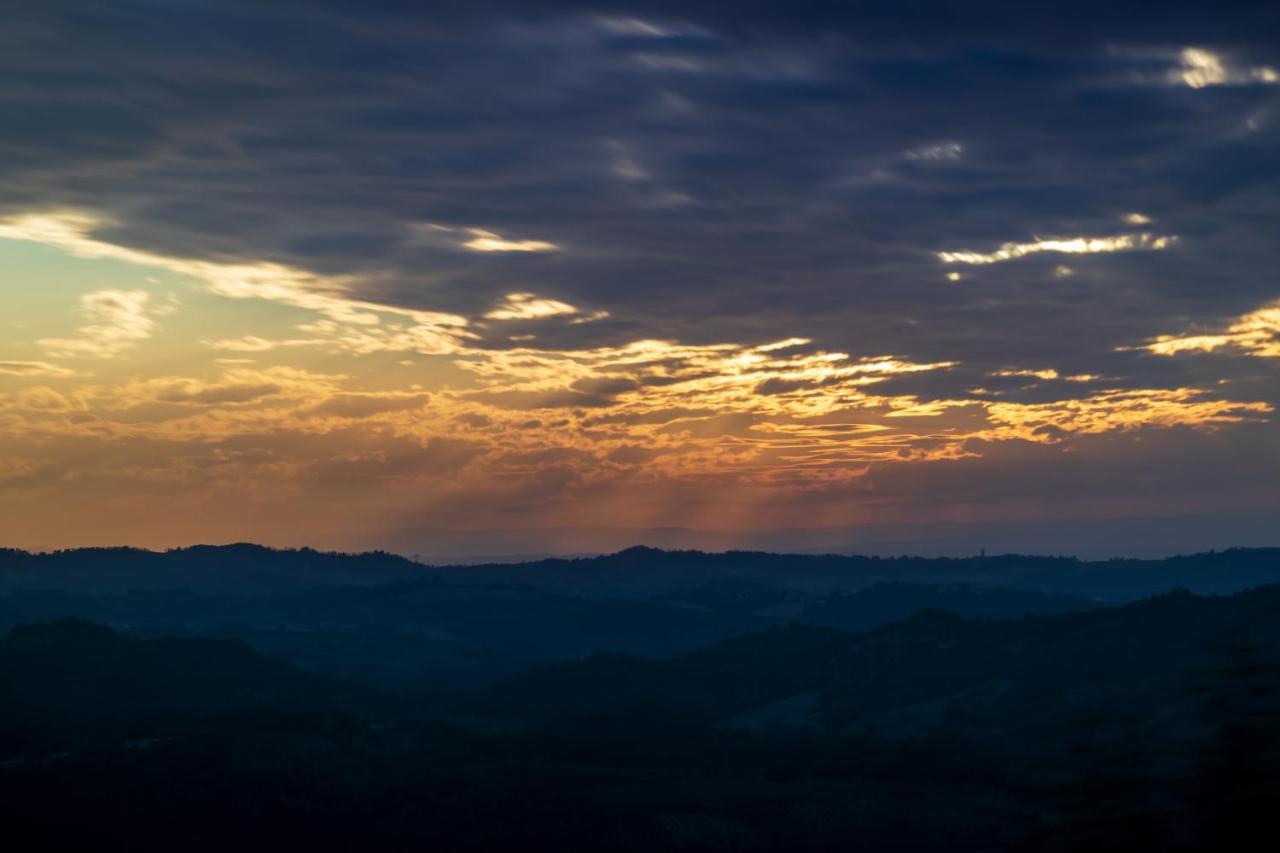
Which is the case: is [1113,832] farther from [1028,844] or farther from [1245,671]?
[1245,671]

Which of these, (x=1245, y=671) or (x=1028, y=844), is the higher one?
(x=1245, y=671)

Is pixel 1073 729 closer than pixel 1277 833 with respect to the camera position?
No

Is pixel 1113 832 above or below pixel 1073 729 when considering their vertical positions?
below

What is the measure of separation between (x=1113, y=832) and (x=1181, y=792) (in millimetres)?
2167

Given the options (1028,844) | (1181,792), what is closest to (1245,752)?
A: (1181,792)

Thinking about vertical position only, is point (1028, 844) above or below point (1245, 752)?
below

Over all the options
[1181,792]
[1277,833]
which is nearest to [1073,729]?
[1181,792]

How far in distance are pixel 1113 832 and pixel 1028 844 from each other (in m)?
1.86

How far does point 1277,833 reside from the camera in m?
26.2

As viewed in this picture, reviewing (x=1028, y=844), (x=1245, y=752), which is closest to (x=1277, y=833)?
(x=1245, y=752)

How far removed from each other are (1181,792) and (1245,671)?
3260 mm

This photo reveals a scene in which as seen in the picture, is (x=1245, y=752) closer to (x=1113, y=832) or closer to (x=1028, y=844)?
(x=1113, y=832)

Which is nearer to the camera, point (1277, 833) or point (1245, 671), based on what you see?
point (1277, 833)

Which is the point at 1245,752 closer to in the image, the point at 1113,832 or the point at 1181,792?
the point at 1181,792
